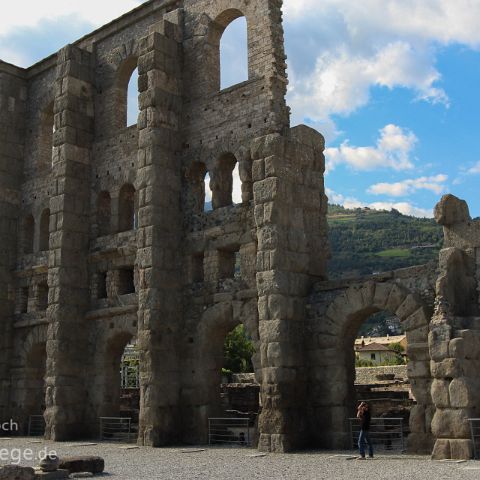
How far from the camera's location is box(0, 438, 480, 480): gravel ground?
1028 centimetres

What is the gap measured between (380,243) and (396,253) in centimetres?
1380

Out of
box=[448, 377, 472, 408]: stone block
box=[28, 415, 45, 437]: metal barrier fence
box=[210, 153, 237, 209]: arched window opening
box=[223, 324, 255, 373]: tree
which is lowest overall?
box=[28, 415, 45, 437]: metal barrier fence

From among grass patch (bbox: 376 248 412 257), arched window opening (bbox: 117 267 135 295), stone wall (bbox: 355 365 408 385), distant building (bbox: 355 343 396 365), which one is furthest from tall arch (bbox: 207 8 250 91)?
grass patch (bbox: 376 248 412 257)

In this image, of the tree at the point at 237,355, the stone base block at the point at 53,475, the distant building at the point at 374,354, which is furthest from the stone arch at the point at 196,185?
the distant building at the point at 374,354

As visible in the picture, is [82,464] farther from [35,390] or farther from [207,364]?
[35,390]

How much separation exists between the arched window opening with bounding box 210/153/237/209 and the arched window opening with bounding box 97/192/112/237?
14.3ft

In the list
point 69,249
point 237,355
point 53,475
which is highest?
point 69,249

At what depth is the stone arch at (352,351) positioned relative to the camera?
43.6 ft

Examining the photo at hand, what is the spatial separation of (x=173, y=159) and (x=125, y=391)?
960cm

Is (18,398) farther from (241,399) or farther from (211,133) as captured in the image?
(211,133)

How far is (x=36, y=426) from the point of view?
845 inches

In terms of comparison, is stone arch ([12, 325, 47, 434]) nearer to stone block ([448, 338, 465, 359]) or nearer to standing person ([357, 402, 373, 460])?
standing person ([357, 402, 373, 460])

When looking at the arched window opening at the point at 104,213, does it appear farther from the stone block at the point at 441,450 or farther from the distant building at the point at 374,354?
the distant building at the point at 374,354

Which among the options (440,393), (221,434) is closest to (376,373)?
(221,434)
